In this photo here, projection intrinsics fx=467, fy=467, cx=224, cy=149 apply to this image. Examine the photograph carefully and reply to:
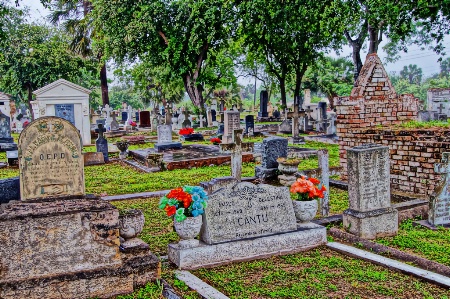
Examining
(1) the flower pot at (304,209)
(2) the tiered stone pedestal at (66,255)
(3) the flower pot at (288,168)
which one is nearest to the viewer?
(2) the tiered stone pedestal at (66,255)

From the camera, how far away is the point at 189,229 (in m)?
5.50

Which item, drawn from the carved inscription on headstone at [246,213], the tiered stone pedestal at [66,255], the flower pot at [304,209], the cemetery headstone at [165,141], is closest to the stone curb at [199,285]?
the tiered stone pedestal at [66,255]

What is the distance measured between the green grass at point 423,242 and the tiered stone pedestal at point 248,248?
108 centimetres

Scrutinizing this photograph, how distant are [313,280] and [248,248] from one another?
0.98 meters

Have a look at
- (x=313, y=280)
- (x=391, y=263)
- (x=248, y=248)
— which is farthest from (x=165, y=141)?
(x=313, y=280)

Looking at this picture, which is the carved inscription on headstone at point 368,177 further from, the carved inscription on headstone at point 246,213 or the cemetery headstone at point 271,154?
the cemetery headstone at point 271,154

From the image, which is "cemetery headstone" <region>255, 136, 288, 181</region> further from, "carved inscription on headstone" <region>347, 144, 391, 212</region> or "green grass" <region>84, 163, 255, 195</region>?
"carved inscription on headstone" <region>347, 144, 391, 212</region>

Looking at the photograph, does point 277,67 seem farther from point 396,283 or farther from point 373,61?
point 396,283

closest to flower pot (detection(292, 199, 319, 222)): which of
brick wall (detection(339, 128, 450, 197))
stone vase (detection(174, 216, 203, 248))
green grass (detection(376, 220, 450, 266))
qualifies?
green grass (detection(376, 220, 450, 266))

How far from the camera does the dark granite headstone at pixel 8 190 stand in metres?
7.29

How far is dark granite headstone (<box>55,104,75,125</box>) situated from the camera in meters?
21.3

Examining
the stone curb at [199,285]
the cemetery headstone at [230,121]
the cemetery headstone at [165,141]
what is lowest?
the stone curb at [199,285]

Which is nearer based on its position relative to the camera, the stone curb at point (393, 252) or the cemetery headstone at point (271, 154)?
the stone curb at point (393, 252)

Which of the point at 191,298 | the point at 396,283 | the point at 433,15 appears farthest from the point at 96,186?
the point at 433,15
